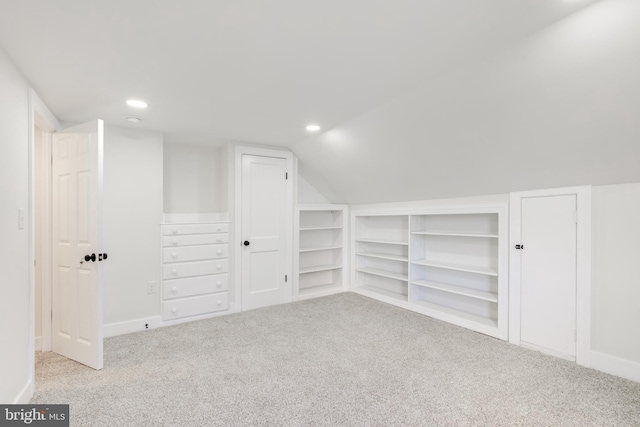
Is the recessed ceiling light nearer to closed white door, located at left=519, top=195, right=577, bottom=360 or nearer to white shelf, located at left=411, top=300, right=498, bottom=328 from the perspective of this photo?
closed white door, located at left=519, top=195, right=577, bottom=360

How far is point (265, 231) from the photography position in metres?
4.12

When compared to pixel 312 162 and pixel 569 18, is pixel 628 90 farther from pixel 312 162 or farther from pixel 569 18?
pixel 312 162

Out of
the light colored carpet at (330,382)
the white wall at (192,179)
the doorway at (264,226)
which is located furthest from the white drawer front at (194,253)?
the light colored carpet at (330,382)

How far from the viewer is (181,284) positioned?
3.59 meters

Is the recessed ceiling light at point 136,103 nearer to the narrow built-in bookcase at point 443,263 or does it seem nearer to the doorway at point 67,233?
the doorway at point 67,233

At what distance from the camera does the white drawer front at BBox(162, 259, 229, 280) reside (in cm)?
353

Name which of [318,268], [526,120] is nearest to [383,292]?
[318,268]

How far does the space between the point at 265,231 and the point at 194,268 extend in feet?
3.24

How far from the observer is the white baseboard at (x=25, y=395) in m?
1.89

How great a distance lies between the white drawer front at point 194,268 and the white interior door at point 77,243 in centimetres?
96

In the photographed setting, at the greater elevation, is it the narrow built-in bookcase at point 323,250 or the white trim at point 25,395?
the narrow built-in bookcase at point 323,250

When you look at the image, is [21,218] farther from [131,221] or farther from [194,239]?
[194,239]

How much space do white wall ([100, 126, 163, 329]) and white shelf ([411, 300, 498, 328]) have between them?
317cm

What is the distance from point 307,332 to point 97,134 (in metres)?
2.59
